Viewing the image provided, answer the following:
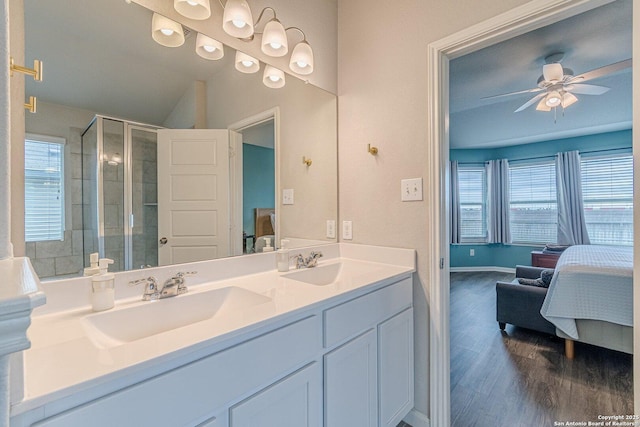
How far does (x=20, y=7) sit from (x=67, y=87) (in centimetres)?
23

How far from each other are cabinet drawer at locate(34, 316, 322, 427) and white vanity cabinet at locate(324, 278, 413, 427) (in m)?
0.18

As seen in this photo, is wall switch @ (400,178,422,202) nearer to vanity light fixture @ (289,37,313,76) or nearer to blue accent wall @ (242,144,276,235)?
blue accent wall @ (242,144,276,235)

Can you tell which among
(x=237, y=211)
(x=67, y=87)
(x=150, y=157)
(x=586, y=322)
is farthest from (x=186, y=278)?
(x=586, y=322)

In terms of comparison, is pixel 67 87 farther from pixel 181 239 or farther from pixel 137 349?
pixel 137 349

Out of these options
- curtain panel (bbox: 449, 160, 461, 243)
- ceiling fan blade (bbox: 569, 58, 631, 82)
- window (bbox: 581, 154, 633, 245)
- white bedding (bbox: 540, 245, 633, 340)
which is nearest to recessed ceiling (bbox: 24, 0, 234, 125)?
ceiling fan blade (bbox: 569, 58, 631, 82)

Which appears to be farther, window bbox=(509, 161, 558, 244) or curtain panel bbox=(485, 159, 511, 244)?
curtain panel bbox=(485, 159, 511, 244)

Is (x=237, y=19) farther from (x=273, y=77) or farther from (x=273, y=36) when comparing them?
(x=273, y=77)

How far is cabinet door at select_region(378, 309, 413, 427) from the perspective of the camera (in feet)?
4.28

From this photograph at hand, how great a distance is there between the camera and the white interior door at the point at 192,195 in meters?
1.23

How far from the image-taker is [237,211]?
148cm

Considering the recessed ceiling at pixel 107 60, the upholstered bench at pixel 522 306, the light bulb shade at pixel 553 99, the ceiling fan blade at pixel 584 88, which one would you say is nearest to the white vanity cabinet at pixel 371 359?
the recessed ceiling at pixel 107 60

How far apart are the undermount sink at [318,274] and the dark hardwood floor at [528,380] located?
1053mm

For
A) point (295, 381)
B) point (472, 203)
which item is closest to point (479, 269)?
point (472, 203)

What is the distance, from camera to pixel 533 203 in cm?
515
